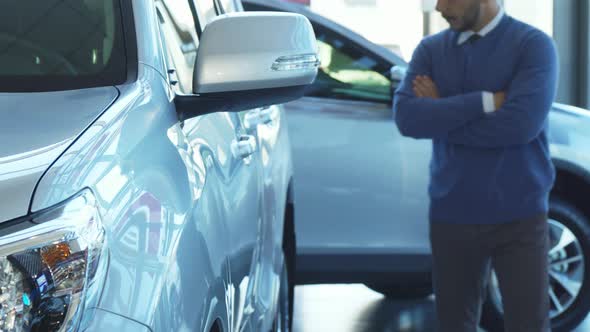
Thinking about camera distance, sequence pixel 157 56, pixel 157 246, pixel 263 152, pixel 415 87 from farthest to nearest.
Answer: pixel 415 87 → pixel 263 152 → pixel 157 56 → pixel 157 246

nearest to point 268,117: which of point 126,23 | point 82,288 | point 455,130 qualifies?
point 455,130

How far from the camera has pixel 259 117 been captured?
3254 millimetres

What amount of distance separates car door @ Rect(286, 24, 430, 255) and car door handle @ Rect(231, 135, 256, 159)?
209 cm

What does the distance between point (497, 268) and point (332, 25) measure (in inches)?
69.5

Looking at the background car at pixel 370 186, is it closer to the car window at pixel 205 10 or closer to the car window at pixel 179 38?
the car window at pixel 205 10

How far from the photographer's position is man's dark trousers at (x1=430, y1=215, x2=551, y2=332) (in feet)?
12.0

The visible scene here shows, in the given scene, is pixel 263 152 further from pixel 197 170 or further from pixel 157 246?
pixel 157 246

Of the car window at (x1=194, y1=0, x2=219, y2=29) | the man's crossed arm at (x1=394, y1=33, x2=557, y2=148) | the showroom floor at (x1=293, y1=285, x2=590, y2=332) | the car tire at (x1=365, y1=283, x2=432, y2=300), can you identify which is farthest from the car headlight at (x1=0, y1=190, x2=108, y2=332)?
the car tire at (x1=365, y1=283, x2=432, y2=300)

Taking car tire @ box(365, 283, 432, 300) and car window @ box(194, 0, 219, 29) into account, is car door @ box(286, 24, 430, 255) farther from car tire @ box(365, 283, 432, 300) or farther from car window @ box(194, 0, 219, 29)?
car window @ box(194, 0, 219, 29)

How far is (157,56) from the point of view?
2029 mm

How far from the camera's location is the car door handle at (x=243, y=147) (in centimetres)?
248

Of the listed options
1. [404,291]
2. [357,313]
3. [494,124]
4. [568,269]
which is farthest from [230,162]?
[404,291]

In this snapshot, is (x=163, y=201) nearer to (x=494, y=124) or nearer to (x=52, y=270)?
(x=52, y=270)

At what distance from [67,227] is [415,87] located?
2582 mm
